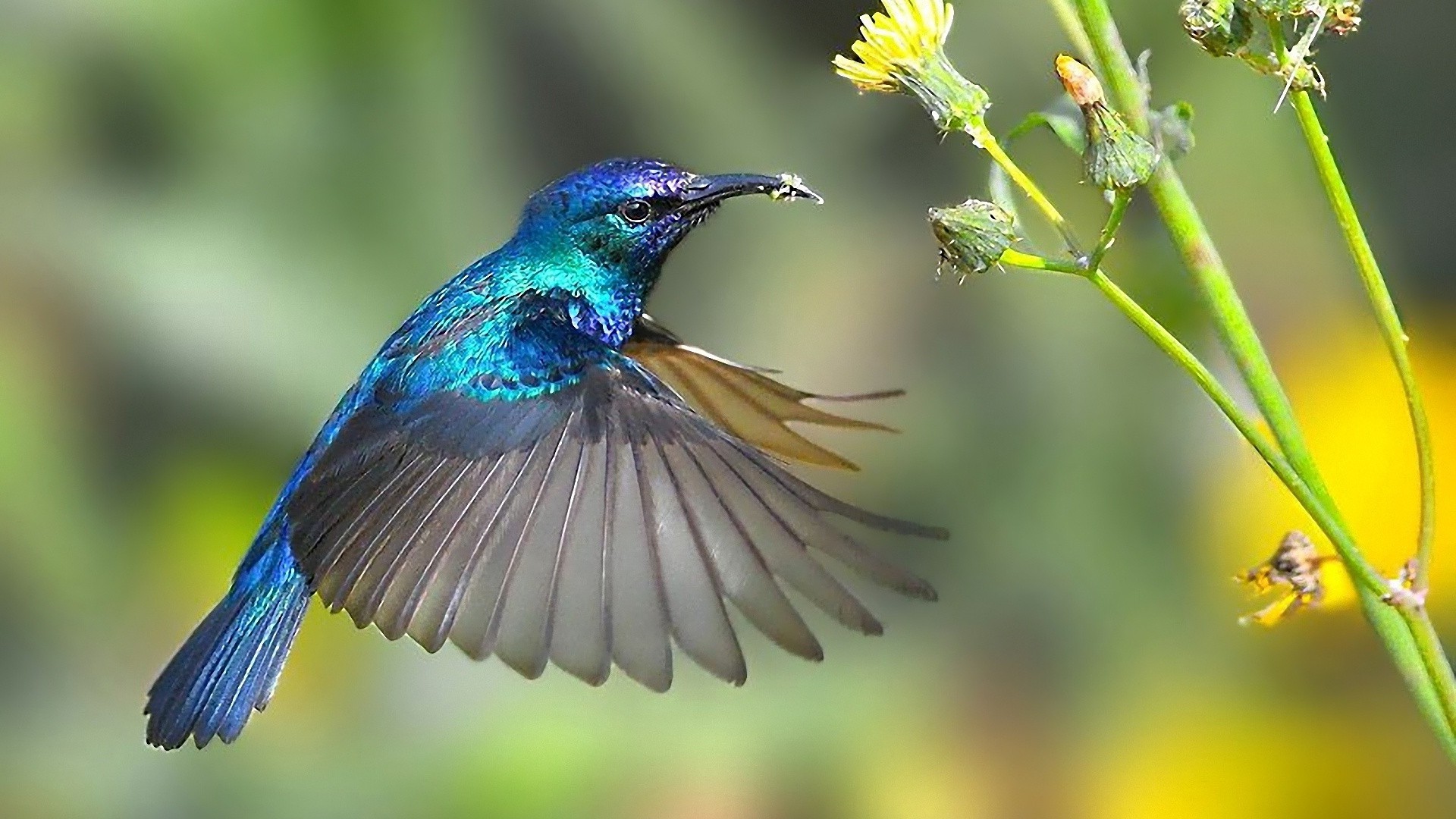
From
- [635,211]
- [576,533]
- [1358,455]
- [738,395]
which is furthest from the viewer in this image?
[1358,455]

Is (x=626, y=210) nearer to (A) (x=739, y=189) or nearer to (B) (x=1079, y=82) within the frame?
(A) (x=739, y=189)

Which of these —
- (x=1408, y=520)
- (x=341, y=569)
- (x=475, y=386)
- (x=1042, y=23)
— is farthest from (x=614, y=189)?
(x=1042, y=23)

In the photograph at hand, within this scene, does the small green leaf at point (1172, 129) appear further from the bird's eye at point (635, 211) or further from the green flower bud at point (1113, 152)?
the bird's eye at point (635, 211)

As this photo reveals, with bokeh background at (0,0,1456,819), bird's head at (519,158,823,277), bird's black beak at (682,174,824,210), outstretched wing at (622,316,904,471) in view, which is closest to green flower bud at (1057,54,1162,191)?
bird's black beak at (682,174,824,210)

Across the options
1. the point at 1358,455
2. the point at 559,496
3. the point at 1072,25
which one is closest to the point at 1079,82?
the point at 1072,25

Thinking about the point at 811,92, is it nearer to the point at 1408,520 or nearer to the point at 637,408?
the point at 1408,520

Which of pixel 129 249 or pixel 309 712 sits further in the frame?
pixel 129 249

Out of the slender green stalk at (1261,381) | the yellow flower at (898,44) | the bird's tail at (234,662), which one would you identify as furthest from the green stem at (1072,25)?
the bird's tail at (234,662)
